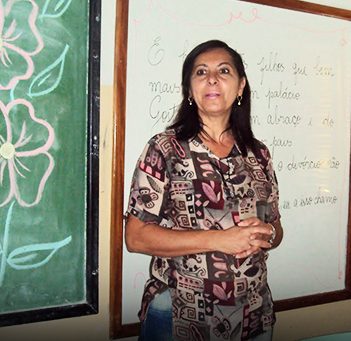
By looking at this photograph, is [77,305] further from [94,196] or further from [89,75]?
[89,75]

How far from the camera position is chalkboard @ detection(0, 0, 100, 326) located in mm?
1214

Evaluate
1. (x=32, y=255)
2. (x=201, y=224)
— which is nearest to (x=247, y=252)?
(x=201, y=224)

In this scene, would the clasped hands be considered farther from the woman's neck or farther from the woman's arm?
the woman's neck

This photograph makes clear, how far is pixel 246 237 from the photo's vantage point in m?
1.33

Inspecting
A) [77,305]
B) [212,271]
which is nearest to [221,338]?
[212,271]

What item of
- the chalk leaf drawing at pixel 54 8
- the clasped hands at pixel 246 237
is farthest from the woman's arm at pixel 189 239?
the chalk leaf drawing at pixel 54 8

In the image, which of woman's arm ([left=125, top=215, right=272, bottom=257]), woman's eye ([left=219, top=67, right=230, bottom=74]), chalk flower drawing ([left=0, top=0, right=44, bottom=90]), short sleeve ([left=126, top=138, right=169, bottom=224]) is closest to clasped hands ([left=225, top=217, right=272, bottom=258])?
woman's arm ([left=125, top=215, right=272, bottom=257])

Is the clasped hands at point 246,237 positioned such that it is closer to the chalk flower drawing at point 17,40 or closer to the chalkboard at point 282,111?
the chalkboard at point 282,111

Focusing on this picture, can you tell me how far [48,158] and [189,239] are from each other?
1.52 feet

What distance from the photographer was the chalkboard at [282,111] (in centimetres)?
136

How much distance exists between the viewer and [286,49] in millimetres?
1581

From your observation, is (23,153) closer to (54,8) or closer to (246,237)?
(54,8)

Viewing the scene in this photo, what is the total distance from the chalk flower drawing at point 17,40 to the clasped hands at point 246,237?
28.7 inches

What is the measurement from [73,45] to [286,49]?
2.45 feet
